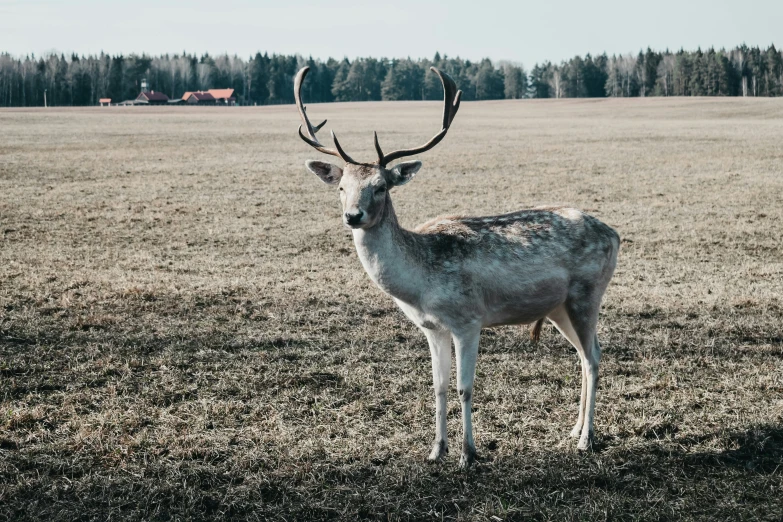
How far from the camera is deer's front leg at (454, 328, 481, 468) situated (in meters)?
5.54

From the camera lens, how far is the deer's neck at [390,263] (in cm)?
556

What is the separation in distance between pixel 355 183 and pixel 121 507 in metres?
2.75

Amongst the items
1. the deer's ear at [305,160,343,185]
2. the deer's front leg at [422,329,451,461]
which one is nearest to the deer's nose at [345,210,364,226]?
the deer's ear at [305,160,343,185]

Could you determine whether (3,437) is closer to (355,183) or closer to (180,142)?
(355,183)

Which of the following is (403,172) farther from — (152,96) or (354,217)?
→ (152,96)

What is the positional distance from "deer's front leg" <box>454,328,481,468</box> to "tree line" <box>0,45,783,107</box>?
113m

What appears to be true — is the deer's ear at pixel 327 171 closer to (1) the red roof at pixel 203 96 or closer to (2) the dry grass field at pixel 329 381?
(2) the dry grass field at pixel 329 381

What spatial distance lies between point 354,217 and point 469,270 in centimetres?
103

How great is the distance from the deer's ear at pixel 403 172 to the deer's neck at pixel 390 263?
1.31 ft

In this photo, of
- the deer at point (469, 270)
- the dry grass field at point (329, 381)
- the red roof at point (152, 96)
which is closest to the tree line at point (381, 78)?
the red roof at point (152, 96)

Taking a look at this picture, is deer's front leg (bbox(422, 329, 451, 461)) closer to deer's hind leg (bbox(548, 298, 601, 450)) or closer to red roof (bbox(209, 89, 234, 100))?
deer's hind leg (bbox(548, 298, 601, 450))

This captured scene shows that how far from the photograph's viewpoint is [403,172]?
5.96 meters

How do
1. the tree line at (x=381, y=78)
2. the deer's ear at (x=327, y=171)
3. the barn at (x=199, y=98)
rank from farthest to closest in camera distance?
the barn at (x=199, y=98), the tree line at (x=381, y=78), the deer's ear at (x=327, y=171)

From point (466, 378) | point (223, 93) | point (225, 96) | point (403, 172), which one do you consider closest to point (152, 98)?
point (225, 96)
